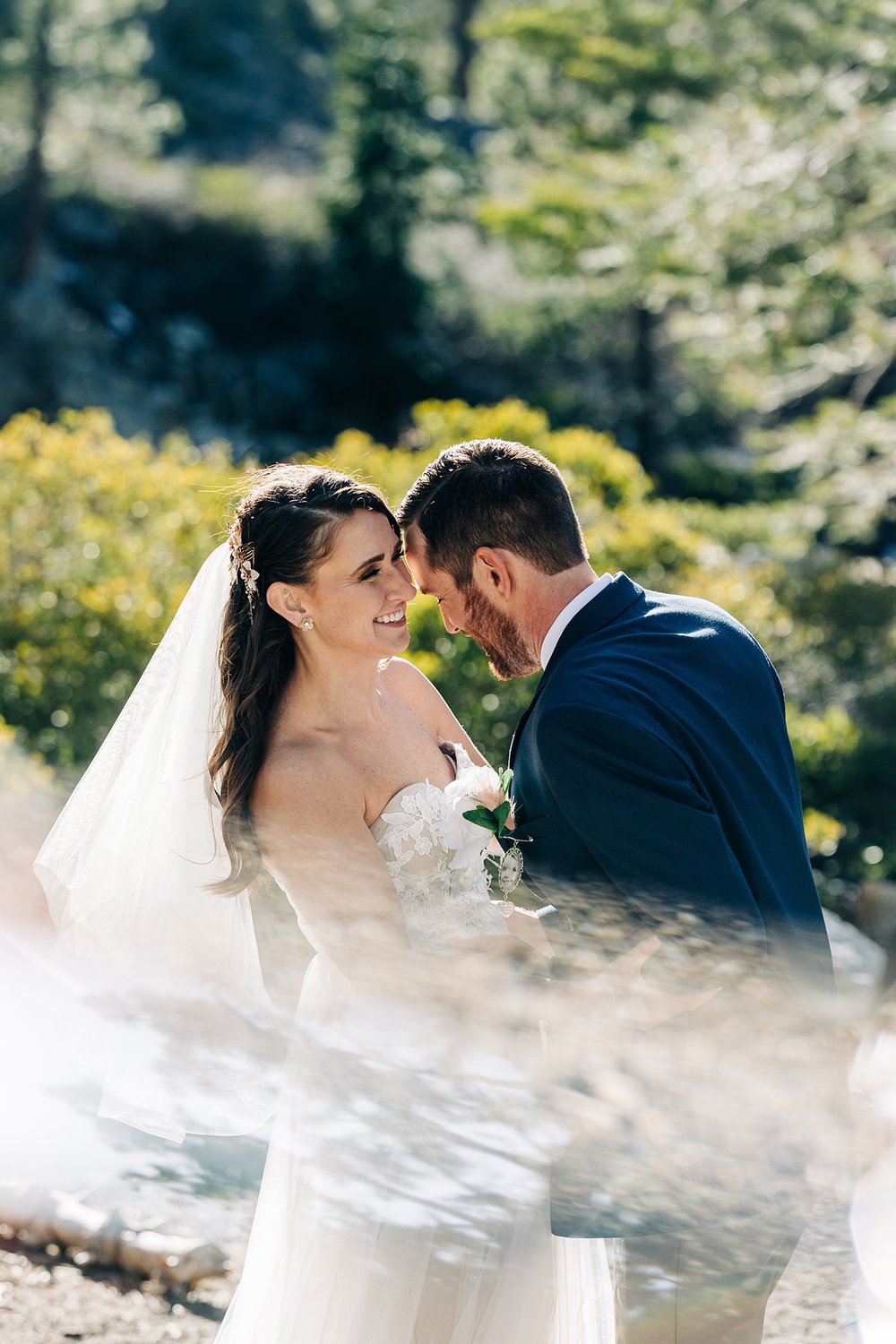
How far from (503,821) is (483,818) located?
0.04m

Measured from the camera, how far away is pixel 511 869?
2004 mm

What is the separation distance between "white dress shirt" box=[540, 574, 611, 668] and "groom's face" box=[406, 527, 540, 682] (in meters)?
0.06

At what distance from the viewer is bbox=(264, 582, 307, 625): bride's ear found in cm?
222

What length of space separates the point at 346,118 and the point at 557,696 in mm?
18346

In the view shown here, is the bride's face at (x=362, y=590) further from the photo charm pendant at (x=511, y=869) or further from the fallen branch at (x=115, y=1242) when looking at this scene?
the fallen branch at (x=115, y=1242)

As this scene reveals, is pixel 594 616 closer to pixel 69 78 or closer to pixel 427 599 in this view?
pixel 427 599

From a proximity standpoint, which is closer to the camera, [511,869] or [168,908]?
[511,869]

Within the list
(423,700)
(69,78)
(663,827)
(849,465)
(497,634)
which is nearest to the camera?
(663,827)

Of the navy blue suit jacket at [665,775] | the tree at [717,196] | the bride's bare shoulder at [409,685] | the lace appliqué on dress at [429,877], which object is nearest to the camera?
the navy blue suit jacket at [665,775]

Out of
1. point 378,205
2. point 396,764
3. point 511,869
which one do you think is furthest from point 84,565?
point 378,205

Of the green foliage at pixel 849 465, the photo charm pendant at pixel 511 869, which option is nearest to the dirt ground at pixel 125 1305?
the photo charm pendant at pixel 511 869

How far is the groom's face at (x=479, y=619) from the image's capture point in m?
2.03

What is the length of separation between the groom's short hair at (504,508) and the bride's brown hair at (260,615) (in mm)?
234

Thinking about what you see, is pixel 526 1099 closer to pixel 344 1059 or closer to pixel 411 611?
pixel 344 1059
